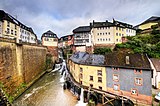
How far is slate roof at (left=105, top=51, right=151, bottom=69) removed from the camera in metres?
15.8

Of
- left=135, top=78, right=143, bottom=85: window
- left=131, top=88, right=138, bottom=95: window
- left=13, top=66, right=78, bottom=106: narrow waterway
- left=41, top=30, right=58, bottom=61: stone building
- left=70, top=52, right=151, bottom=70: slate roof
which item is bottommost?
left=13, top=66, right=78, bottom=106: narrow waterway

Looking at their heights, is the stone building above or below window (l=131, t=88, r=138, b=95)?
above

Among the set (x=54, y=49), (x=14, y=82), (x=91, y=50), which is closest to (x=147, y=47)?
(x=91, y=50)

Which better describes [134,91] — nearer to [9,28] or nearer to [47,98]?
[47,98]

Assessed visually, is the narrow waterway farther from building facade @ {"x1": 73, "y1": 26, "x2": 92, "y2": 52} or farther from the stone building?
the stone building

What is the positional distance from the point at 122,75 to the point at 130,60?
7.29 feet

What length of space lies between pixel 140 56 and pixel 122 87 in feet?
15.2

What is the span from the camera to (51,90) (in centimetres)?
2450

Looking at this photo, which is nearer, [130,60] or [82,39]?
[130,60]

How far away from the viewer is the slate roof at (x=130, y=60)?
51.9ft

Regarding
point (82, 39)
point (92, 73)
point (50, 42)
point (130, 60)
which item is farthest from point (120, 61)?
point (50, 42)

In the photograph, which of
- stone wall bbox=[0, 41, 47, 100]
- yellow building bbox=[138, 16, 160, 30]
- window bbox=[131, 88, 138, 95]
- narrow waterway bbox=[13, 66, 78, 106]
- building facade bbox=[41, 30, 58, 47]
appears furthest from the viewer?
building facade bbox=[41, 30, 58, 47]

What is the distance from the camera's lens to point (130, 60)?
55.8 feet

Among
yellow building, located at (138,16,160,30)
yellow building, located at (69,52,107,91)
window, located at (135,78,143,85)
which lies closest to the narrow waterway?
yellow building, located at (69,52,107,91)
